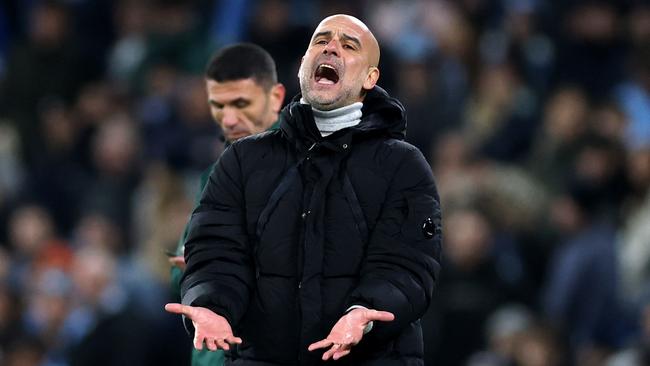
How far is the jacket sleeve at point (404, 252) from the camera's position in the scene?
4.52m

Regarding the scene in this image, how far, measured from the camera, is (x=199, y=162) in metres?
11.3

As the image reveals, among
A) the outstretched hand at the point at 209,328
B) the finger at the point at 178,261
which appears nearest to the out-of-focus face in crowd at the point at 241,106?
the finger at the point at 178,261

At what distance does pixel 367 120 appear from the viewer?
477 cm

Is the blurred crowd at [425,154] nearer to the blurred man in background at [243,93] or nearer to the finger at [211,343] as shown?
the blurred man in background at [243,93]

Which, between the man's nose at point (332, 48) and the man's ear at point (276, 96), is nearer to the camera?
the man's nose at point (332, 48)

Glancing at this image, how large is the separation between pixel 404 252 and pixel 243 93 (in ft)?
4.95

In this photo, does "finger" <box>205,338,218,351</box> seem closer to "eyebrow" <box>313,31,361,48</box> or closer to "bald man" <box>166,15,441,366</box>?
"bald man" <box>166,15,441,366</box>

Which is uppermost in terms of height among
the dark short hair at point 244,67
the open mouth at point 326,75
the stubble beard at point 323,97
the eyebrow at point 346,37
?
the eyebrow at point 346,37

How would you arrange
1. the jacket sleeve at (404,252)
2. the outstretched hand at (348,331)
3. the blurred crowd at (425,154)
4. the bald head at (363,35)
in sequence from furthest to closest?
the blurred crowd at (425,154) → the bald head at (363,35) → the jacket sleeve at (404,252) → the outstretched hand at (348,331)

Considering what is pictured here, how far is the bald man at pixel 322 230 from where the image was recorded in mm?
4574

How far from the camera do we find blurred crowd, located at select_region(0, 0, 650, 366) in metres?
9.81

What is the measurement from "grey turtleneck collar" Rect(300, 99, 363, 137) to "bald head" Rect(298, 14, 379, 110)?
0.06ft

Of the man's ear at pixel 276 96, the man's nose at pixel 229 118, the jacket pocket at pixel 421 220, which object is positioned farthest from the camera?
the man's ear at pixel 276 96

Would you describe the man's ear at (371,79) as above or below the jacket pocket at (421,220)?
above
